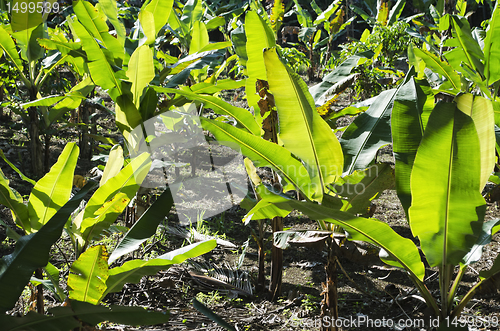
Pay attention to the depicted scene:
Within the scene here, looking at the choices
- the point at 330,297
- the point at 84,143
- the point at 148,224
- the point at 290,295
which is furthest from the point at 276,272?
the point at 84,143

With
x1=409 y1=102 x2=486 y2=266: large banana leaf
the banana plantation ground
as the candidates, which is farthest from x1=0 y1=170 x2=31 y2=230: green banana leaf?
x1=409 y1=102 x2=486 y2=266: large banana leaf

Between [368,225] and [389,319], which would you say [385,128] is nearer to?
[368,225]

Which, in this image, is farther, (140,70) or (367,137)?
(140,70)

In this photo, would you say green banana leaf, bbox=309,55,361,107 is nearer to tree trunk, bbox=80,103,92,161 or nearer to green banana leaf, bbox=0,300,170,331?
green banana leaf, bbox=0,300,170,331

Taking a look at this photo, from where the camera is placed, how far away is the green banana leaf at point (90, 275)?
1.30 metres

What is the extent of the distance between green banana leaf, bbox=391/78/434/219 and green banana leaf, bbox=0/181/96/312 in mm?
1251

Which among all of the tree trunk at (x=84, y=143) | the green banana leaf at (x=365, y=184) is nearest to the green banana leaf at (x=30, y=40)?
the tree trunk at (x=84, y=143)

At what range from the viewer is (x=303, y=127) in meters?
1.35

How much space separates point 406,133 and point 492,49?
183cm

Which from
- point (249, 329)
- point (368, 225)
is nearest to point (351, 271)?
point (249, 329)

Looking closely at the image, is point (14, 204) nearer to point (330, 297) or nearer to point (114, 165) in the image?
point (114, 165)

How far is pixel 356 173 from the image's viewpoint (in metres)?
1.40

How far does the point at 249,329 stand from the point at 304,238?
0.88 meters

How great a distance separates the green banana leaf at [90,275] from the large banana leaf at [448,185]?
1.15 m
